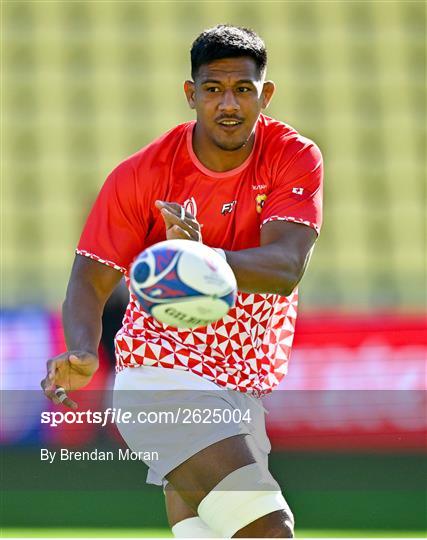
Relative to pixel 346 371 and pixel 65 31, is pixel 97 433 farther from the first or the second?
pixel 65 31

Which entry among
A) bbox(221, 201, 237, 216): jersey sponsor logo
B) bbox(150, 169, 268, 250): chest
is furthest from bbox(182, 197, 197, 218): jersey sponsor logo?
bbox(221, 201, 237, 216): jersey sponsor logo

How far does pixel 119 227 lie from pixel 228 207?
453mm

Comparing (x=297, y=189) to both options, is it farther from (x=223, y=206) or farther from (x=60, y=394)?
(x=60, y=394)

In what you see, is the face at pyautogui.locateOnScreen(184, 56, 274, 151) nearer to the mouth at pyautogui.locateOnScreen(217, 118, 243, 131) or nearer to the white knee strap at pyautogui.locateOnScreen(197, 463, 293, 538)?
the mouth at pyautogui.locateOnScreen(217, 118, 243, 131)

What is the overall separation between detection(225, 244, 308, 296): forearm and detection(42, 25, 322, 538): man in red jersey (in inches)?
0.6

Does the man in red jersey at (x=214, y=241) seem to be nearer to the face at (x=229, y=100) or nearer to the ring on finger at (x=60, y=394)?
the face at (x=229, y=100)

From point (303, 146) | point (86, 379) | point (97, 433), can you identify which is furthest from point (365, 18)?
point (86, 379)

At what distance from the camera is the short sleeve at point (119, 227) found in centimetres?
445

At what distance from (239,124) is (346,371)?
14.6 feet

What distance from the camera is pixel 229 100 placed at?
4.31 m

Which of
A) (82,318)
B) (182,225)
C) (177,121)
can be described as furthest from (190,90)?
(177,121)

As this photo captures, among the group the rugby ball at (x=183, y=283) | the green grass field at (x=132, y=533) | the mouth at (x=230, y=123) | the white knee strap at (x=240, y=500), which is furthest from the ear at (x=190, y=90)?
the green grass field at (x=132, y=533)

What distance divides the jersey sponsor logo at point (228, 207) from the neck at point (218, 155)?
0.48 feet

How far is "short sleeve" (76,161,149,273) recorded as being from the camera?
14.6ft
